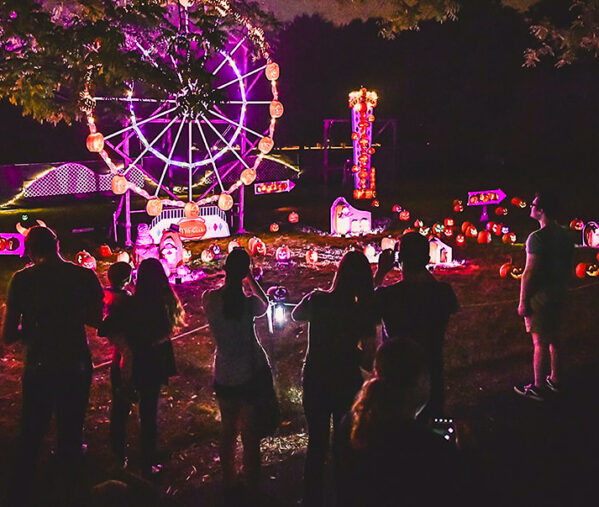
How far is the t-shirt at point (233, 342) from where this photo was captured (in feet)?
13.8

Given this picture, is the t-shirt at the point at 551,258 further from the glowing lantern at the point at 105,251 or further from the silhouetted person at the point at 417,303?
the glowing lantern at the point at 105,251

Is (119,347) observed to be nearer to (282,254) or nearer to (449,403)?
(449,403)

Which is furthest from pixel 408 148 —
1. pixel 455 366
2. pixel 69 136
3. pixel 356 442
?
pixel 356 442

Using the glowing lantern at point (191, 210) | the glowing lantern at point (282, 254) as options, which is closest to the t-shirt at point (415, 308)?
the glowing lantern at point (282, 254)

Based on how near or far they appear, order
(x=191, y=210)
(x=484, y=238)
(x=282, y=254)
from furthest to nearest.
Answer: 1. (x=484, y=238)
2. (x=191, y=210)
3. (x=282, y=254)

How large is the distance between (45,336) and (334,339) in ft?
6.28

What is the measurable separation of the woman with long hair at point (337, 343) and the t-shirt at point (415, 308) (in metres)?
0.20

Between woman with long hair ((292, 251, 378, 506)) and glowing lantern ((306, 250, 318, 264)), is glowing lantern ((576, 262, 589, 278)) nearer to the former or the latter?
glowing lantern ((306, 250, 318, 264))

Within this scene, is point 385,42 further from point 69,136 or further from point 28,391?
point 28,391

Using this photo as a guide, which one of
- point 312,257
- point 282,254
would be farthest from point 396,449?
point 282,254

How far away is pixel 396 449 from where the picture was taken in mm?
2420

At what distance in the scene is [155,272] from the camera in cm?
464

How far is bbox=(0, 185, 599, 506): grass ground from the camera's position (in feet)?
15.9

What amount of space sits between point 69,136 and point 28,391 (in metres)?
25.8
